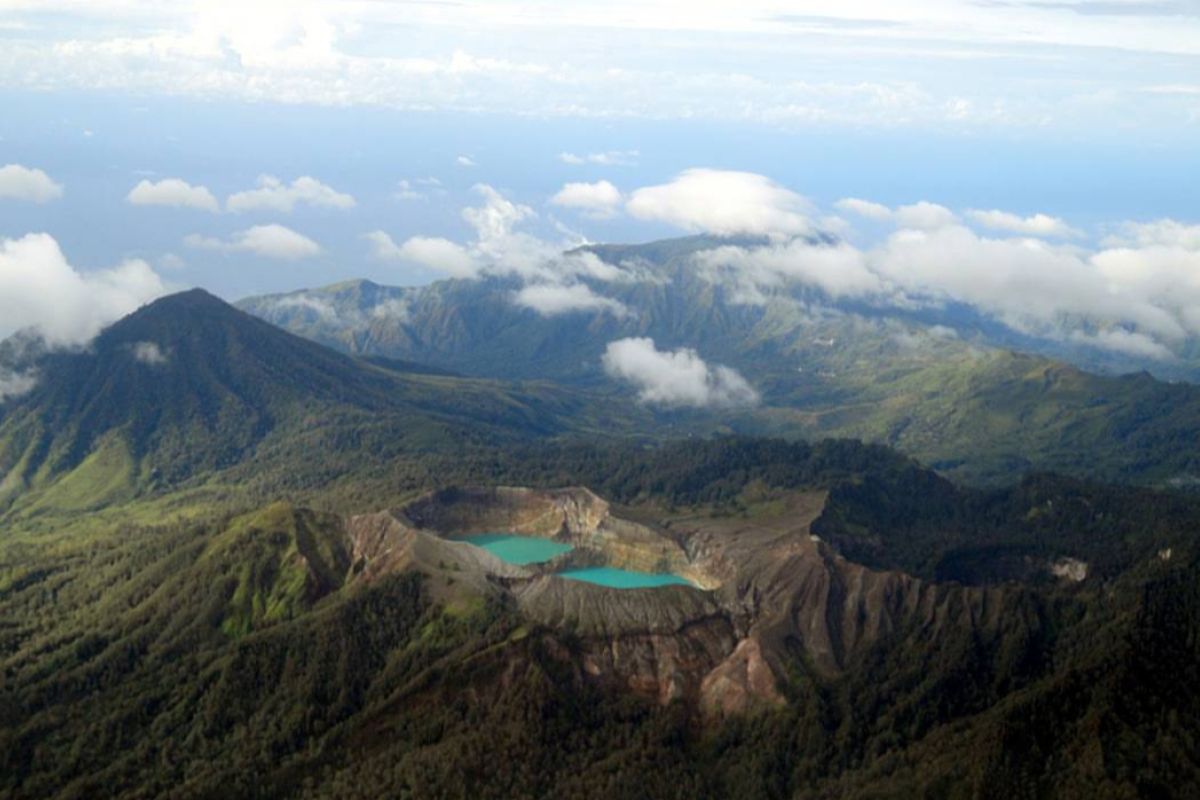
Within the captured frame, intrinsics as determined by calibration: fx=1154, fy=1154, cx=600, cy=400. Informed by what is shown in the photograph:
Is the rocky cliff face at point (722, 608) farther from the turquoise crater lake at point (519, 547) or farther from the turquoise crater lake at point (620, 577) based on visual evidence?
the turquoise crater lake at point (519, 547)

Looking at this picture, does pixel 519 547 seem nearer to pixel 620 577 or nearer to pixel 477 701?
pixel 620 577

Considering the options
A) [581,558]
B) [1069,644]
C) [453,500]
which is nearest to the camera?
[1069,644]

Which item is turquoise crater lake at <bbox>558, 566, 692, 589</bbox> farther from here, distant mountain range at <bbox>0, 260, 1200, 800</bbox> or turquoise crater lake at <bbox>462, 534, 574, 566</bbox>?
turquoise crater lake at <bbox>462, 534, 574, 566</bbox>

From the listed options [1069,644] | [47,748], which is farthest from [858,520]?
[47,748]

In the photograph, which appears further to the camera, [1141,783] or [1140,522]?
[1140,522]

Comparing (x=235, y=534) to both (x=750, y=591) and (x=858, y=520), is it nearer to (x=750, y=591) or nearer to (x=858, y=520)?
(x=750, y=591)

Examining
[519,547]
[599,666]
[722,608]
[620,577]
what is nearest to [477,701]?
[599,666]
